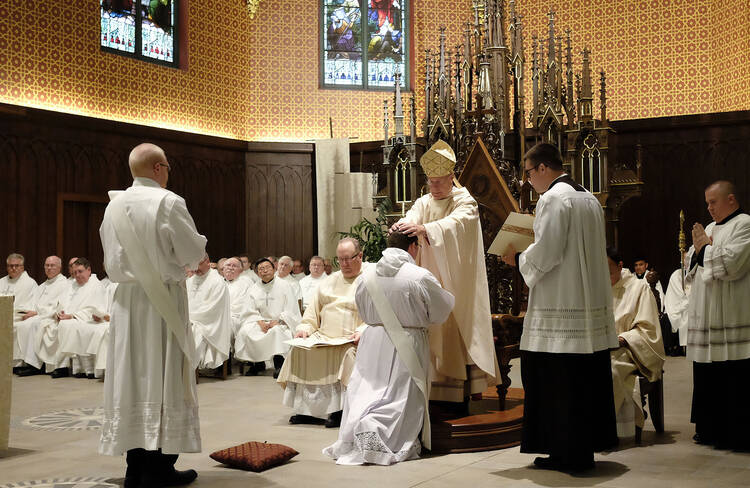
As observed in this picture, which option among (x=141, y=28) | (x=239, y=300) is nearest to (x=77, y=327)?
(x=239, y=300)

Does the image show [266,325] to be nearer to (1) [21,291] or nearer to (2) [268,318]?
(2) [268,318]

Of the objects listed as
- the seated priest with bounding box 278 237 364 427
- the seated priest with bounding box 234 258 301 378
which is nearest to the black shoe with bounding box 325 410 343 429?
the seated priest with bounding box 278 237 364 427

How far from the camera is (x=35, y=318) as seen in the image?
10695mm

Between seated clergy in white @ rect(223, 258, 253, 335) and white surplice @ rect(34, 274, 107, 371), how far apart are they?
1623 millimetres

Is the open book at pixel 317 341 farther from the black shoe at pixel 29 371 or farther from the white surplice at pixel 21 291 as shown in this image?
the white surplice at pixel 21 291

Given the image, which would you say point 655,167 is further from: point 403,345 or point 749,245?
point 403,345

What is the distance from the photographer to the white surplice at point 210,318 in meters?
9.90

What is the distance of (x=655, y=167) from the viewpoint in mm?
13547

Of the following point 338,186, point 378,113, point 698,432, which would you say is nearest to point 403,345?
point 698,432

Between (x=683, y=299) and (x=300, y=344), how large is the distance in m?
7.12

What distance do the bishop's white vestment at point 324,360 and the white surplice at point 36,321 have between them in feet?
16.1

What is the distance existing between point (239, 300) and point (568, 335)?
6766mm

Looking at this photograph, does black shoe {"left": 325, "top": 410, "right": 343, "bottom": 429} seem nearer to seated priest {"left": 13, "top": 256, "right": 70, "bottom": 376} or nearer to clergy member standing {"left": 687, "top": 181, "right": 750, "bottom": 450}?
clergy member standing {"left": 687, "top": 181, "right": 750, "bottom": 450}

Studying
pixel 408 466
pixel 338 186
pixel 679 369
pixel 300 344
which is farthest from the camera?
pixel 338 186
